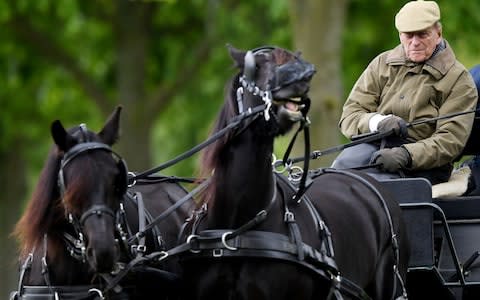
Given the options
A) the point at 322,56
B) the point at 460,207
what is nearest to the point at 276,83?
the point at 460,207

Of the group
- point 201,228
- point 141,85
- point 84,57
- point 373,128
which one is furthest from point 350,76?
point 201,228

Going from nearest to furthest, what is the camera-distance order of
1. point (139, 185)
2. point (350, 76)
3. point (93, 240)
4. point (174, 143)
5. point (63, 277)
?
point (93, 240) → point (63, 277) → point (139, 185) → point (350, 76) → point (174, 143)

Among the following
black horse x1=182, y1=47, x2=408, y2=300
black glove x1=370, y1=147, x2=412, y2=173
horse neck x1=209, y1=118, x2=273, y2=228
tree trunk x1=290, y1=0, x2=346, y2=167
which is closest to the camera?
black horse x1=182, y1=47, x2=408, y2=300

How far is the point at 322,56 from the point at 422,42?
20.2 feet

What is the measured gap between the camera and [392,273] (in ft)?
25.7

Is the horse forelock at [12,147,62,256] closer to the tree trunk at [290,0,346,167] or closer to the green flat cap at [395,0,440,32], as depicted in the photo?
the green flat cap at [395,0,440,32]

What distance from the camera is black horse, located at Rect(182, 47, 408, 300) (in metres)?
6.67

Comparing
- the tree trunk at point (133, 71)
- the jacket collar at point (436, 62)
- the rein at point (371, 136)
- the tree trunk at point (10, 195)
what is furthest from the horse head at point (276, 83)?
the tree trunk at point (10, 195)

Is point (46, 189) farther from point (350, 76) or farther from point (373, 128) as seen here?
point (350, 76)

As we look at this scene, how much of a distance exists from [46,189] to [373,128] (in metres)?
2.45

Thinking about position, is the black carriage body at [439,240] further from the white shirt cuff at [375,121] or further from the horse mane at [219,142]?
the horse mane at [219,142]

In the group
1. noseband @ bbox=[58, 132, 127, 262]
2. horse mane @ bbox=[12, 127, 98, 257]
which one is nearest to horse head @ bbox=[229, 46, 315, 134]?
noseband @ bbox=[58, 132, 127, 262]

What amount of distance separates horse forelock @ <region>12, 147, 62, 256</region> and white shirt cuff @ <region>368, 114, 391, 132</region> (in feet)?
7.85

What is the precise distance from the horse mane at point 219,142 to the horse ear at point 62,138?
0.78 m
